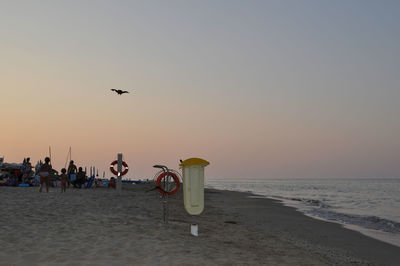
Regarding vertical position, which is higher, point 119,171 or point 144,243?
point 119,171

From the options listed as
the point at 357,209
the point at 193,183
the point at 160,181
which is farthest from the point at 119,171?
the point at 357,209

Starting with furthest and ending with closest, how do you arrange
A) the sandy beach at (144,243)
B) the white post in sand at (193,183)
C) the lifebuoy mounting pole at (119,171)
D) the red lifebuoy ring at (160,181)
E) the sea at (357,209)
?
1. the lifebuoy mounting pole at (119,171)
2. the sea at (357,209)
3. the red lifebuoy ring at (160,181)
4. the white post in sand at (193,183)
5. the sandy beach at (144,243)

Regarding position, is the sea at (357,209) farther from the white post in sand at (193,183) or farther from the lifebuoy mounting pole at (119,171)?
the lifebuoy mounting pole at (119,171)

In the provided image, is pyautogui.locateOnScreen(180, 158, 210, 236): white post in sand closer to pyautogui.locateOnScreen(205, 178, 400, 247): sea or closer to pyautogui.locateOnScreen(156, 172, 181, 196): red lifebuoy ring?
pyautogui.locateOnScreen(156, 172, 181, 196): red lifebuoy ring

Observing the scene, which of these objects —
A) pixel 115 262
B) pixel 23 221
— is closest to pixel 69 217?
pixel 23 221

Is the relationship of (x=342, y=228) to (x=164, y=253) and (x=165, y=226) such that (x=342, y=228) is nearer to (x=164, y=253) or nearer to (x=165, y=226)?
(x=165, y=226)

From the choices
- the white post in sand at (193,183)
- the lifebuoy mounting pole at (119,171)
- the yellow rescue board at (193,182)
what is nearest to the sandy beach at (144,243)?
the white post in sand at (193,183)

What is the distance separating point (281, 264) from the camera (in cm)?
582

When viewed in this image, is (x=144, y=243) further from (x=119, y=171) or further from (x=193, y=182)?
(x=119, y=171)

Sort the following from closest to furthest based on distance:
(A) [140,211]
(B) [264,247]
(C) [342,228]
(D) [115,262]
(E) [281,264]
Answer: (D) [115,262], (E) [281,264], (B) [264,247], (A) [140,211], (C) [342,228]

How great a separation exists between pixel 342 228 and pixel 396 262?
4.92 meters

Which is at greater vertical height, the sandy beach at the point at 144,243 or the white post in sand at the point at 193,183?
the white post in sand at the point at 193,183

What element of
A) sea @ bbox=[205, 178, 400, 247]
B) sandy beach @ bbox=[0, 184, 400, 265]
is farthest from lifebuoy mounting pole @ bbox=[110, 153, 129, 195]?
sea @ bbox=[205, 178, 400, 247]

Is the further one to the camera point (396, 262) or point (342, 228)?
point (342, 228)
